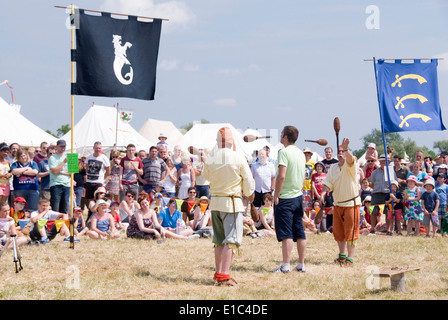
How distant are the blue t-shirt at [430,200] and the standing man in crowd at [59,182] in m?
7.32

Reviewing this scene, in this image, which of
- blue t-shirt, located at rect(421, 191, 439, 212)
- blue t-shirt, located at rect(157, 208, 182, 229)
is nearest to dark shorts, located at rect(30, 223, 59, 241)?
blue t-shirt, located at rect(157, 208, 182, 229)

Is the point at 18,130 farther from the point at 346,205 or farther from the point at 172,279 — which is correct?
the point at 346,205

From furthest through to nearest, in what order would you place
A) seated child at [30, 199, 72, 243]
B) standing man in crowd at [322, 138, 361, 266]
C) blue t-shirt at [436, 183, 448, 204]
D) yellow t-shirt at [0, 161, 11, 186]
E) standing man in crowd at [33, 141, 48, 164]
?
standing man in crowd at [33, 141, 48, 164] < blue t-shirt at [436, 183, 448, 204] < yellow t-shirt at [0, 161, 11, 186] < seated child at [30, 199, 72, 243] < standing man in crowd at [322, 138, 361, 266]

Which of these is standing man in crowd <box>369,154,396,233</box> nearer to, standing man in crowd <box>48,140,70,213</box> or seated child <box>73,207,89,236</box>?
seated child <box>73,207,89,236</box>

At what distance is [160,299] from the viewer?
19.2ft

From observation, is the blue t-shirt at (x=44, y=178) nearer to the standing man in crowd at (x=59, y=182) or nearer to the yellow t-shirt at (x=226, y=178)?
the standing man in crowd at (x=59, y=182)

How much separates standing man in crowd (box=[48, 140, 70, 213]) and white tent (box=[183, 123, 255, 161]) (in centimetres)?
1578

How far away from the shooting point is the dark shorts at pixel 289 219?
23.2 feet

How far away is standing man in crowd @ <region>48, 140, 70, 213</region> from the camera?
11.3m
